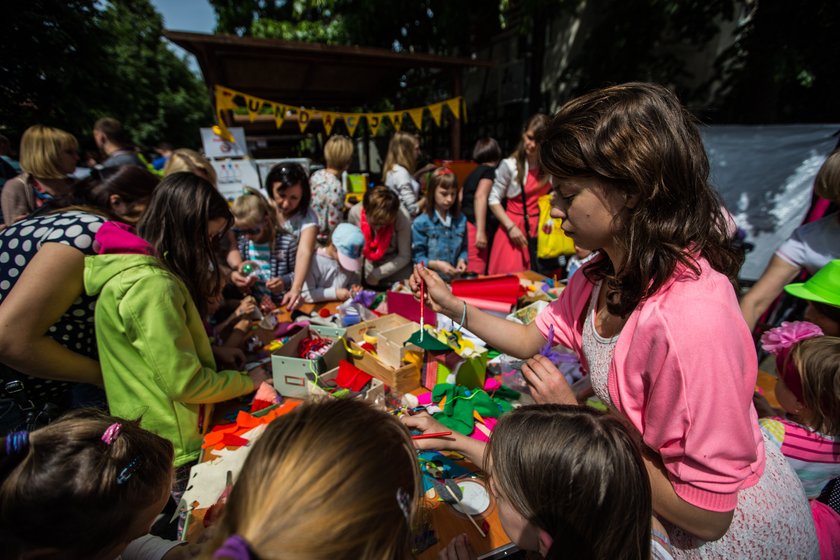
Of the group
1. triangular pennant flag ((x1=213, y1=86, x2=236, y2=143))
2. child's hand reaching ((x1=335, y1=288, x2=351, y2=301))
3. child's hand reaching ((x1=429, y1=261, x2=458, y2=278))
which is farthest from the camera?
triangular pennant flag ((x1=213, y1=86, x2=236, y2=143))

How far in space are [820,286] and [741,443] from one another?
1715 millimetres

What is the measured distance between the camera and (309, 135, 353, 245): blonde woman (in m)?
4.61

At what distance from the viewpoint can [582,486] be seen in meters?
0.96

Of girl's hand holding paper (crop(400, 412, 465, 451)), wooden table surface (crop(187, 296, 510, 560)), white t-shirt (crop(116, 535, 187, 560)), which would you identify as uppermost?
girl's hand holding paper (crop(400, 412, 465, 451))

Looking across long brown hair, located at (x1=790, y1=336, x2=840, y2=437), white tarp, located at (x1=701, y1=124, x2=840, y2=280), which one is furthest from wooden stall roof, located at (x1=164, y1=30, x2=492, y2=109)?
long brown hair, located at (x1=790, y1=336, x2=840, y2=437)

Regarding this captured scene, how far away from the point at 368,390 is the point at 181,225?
1.23 meters

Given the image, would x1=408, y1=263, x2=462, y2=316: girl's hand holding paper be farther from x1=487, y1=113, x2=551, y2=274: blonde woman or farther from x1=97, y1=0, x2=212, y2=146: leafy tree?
x1=97, y1=0, x2=212, y2=146: leafy tree

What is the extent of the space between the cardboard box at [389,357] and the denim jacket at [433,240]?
1.69m

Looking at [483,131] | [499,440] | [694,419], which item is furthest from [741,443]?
[483,131]

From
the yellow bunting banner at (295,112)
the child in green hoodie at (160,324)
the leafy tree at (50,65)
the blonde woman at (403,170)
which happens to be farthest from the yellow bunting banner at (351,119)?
the child in green hoodie at (160,324)

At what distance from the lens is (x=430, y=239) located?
3992mm

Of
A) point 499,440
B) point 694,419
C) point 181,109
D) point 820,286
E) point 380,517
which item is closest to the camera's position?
point 380,517

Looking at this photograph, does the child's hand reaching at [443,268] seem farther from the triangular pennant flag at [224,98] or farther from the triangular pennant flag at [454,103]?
the triangular pennant flag at [454,103]

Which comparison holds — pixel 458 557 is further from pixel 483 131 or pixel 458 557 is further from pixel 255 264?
pixel 483 131
